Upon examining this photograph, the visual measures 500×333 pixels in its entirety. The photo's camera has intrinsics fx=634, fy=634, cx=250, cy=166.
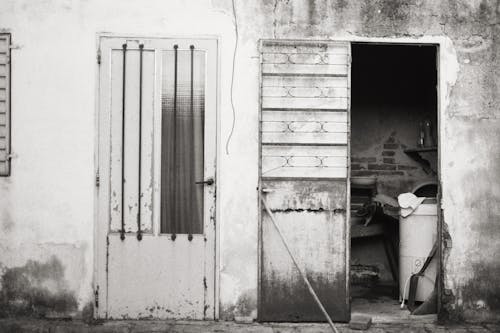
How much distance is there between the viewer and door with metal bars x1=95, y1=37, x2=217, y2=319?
5.55 metres

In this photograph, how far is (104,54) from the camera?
5598 mm

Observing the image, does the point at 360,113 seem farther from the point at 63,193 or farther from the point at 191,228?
Answer: the point at 63,193

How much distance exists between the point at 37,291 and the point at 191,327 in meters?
1.41

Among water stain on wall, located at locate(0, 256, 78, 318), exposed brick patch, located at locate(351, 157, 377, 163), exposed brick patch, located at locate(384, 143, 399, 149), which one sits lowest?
water stain on wall, located at locate(0, 256, 78, 318)

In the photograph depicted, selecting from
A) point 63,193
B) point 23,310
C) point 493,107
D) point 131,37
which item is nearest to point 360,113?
point 493,107

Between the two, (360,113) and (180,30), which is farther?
(360,113)

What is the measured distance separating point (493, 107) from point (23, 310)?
14.9ft

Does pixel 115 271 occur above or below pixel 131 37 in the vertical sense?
below

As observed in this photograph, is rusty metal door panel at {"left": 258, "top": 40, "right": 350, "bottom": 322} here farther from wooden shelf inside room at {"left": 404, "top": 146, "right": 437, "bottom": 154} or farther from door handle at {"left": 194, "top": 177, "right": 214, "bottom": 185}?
wooden shelf inside room at {"left": 404, "top": 146, "right": 437, "bottom": 154}

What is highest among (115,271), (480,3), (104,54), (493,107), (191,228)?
(480,3)

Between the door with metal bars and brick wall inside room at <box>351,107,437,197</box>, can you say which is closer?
the door with metal bars

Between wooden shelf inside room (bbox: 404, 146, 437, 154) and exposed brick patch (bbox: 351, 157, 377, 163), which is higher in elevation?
wooden shelf inside room (bbox: 404, 146, 437, 154)

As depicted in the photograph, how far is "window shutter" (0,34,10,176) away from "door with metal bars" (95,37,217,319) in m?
0.82

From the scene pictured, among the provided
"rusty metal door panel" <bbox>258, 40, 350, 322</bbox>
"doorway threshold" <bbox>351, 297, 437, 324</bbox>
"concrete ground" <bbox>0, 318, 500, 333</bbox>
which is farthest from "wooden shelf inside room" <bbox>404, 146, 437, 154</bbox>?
"concrete ground" <bbox>0, 318, 500, 333</bbox>
